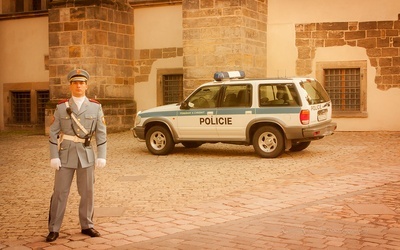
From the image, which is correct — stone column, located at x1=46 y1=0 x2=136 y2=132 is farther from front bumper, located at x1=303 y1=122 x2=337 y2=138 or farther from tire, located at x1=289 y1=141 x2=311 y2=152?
front bumper, located at x1=303 y1=122 x2=337 y2=138

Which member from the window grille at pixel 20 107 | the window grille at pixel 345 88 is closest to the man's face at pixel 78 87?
the window grille at pixel 345 88

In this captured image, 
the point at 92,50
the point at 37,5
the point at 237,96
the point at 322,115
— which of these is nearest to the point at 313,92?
the point at 322,115

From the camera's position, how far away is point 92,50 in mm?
20656

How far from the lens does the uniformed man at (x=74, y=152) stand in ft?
22.2

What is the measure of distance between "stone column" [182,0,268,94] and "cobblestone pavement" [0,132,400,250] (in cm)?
464

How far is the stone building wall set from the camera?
758 inches

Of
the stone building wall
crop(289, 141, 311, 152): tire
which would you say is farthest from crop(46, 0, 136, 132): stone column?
crop(289, 141, 311, 152): tire

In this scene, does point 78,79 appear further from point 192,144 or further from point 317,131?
point 192,144

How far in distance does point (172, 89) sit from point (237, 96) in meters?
8.32

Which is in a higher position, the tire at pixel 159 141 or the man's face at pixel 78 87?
the man's face at pixel 78 87

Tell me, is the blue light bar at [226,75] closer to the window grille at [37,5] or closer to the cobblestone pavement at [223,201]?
the cobblestone pavement at [223,201]

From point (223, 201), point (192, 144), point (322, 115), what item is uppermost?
point (322, 115)

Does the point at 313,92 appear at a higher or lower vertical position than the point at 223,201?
higher

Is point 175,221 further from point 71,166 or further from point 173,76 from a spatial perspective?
point 173,76
